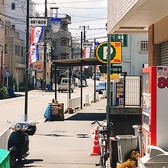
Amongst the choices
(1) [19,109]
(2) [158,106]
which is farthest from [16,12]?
(2) [158,106]

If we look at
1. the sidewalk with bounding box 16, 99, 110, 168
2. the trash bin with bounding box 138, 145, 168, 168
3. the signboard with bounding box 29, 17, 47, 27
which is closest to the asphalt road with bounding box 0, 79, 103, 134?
the sidewalk with bounding box 16, 99, 110, 168

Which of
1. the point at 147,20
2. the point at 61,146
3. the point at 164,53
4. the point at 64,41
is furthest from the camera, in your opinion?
the point at 64,41

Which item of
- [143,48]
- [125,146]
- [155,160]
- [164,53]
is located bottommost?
[125,146]

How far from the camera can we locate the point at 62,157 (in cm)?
1313

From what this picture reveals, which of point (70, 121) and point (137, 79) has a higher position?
point (137, 79)

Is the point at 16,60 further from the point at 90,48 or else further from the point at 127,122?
the point at 127,122

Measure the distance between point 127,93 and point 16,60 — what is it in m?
50.9

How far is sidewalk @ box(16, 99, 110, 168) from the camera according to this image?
12.3 meters

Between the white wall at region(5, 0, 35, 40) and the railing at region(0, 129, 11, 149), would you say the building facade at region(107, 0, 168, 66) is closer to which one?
the railing at region(0, 129, 11, 149)

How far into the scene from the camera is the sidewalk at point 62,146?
12.3m

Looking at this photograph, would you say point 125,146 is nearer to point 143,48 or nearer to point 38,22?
point 38,22

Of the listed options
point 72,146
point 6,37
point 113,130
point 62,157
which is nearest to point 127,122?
point 113,130

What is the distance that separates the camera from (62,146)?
15.3 metres

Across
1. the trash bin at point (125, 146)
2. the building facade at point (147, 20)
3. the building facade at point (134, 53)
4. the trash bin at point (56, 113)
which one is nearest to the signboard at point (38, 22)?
the trash bin at point (56, 113)
